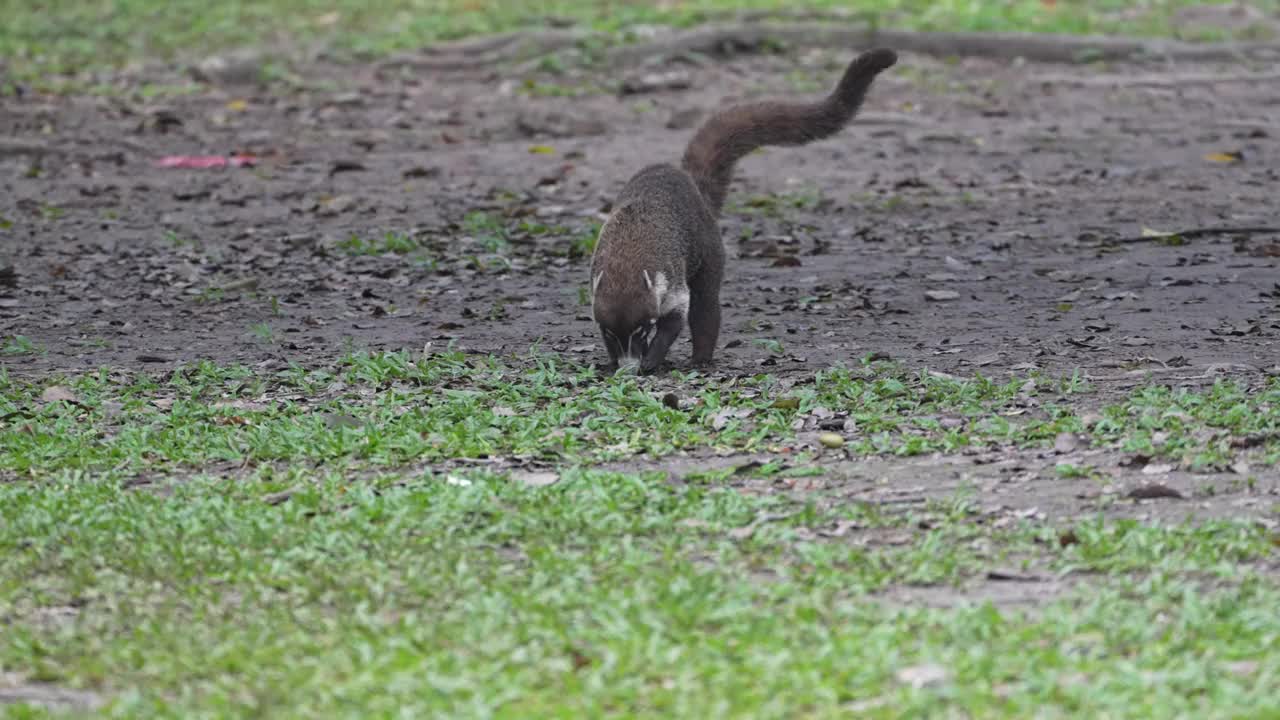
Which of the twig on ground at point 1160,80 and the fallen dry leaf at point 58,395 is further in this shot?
the twig on ground at point 1160,80

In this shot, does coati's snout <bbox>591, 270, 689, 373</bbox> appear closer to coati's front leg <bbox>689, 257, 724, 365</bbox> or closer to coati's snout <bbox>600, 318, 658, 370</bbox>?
coati's snout <bbox>600, 318, 658, 370</bbox>

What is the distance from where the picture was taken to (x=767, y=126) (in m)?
8.02

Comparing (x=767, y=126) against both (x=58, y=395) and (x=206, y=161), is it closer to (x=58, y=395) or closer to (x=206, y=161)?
(x=58, y=395)

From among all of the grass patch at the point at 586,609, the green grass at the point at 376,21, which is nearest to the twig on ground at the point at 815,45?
the green grass at the point at 376,21

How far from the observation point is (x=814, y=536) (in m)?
5.17

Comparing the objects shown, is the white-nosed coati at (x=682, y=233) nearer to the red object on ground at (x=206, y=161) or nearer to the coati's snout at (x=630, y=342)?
the coati's snout at (x=630, y=342)

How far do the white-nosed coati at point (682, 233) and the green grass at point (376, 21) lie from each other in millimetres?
8611

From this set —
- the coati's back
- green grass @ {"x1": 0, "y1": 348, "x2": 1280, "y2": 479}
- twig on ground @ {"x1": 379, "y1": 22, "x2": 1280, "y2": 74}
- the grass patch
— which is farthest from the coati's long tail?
twig on ground @ {"x1": 379, "y1": 22, "x2": 1280, "y2": 74}

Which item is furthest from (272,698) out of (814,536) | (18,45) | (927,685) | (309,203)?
(18,45)

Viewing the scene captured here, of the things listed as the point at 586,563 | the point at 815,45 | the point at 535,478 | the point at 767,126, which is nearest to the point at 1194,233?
the point at 767,126

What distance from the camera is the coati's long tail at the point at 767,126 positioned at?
25.7 feet

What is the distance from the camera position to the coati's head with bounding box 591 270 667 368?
23.3 ft

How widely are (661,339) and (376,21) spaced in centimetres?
1192

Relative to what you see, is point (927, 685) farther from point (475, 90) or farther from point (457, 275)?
point (475, 90)
